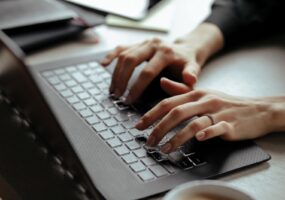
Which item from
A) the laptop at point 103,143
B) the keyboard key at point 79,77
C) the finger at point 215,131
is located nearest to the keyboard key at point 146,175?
the laptop at point 103,143

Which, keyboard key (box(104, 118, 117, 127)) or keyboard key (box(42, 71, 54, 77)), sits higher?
keyboard key (box(42, 71, 54, 77))

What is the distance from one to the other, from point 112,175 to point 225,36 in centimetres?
55

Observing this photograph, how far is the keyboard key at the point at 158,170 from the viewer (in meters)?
0.77

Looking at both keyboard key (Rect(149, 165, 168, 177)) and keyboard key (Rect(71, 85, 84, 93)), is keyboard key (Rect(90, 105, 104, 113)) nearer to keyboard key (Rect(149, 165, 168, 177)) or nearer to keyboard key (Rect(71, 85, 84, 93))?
keyboard key (Rect(71, 85, 84, 93))

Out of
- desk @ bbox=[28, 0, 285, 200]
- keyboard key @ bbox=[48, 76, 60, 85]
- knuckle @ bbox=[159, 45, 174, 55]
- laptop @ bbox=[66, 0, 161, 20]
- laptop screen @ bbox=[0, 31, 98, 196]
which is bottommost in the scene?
desk @ bbox=[28, 0, 285, 200]

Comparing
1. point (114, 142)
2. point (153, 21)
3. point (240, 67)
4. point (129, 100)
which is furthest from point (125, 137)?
point (153, 21)

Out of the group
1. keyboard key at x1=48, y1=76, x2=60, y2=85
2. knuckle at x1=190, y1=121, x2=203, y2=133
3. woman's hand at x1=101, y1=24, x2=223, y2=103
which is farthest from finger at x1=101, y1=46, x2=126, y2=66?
knuckle at x1=190, y1=121, x2=203, y2=133

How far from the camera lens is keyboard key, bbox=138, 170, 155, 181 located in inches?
29.9

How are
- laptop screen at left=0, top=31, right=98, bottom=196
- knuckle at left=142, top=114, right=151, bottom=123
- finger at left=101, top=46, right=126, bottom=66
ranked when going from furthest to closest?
finger at left=101, top=46, right=126, bottom=66
knuckle at left=142, top=114, right=151, bottom=123
laptop screen at left=0, top=31, right=98, bottom=196

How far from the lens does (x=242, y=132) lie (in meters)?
0.87

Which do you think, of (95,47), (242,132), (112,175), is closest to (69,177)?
(112,175)

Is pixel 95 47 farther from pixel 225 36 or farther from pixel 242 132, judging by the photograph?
pixel 242 132

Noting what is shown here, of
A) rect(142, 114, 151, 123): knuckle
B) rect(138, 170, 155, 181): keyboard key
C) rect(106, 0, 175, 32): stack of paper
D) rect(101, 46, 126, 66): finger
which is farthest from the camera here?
rect(106, 0, 175, 32): stack of paper

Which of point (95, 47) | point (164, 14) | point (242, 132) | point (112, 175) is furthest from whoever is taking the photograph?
point (164, 14)
